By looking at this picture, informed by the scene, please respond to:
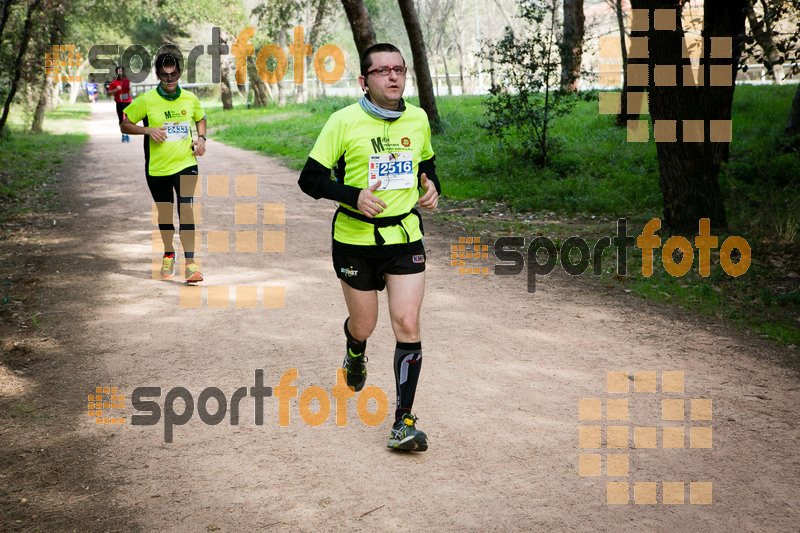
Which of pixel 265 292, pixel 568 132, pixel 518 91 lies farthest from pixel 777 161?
pixel 265 292

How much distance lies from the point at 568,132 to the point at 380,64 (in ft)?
49.3

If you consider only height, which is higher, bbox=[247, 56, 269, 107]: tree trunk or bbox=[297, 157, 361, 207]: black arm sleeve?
bbox=[247, 56, 269, 107]: tree trunk

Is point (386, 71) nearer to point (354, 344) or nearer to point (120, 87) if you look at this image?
point (354, 344)

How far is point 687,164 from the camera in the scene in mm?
9562

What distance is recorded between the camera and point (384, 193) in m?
4.36

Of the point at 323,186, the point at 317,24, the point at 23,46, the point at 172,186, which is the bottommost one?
the point at 172,186

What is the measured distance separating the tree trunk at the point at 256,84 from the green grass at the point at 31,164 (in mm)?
10553
